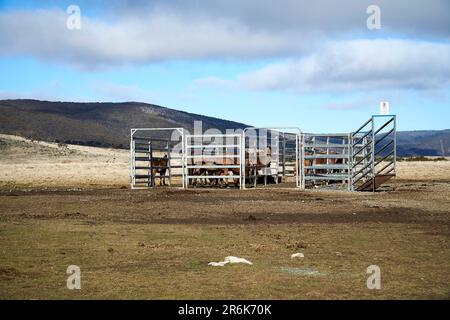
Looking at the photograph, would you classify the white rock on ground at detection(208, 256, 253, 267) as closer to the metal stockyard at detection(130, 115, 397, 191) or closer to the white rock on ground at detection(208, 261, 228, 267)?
the white rock on ground at detection(208, 261, 228, 267)

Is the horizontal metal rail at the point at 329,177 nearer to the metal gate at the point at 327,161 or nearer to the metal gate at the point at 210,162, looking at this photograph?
the metal gate at the point at 327,161

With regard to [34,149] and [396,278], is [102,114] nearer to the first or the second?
[34,149]

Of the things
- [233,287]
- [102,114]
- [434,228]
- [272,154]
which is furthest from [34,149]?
[102,114]

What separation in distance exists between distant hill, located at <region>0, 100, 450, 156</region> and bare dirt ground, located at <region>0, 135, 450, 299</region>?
81.2 m

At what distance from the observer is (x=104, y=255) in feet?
32.4

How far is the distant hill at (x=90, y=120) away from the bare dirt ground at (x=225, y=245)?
81200mm

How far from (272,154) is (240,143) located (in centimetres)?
574

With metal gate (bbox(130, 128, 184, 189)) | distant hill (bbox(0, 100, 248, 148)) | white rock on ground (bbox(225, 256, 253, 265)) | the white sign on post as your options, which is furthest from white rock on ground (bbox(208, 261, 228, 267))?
distant hill (bbox(0, 100, 248, 148))

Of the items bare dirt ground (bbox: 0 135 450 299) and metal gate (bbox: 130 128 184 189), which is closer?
bare dirt ground (bbox: 0 135 450 299)

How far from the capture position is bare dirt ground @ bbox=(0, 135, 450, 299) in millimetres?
7520

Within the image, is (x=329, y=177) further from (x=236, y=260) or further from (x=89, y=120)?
(x=89, y=120)

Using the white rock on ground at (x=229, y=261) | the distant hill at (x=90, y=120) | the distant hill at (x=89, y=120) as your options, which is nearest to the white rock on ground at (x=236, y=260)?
the white rock on ground at (x=229, y=261)

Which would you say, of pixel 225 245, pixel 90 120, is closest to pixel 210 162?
pixel 225 245

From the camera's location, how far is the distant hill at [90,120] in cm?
11408
